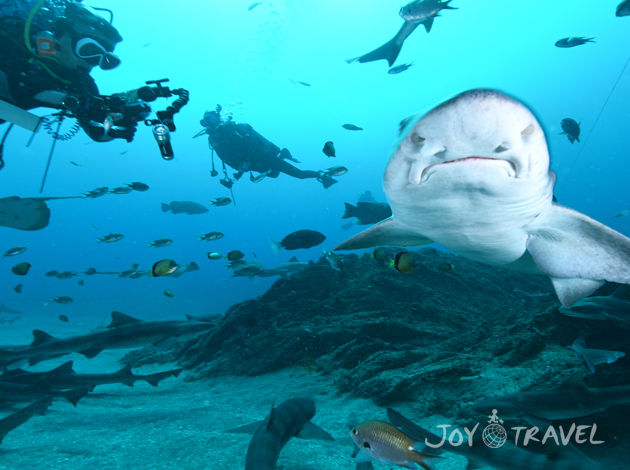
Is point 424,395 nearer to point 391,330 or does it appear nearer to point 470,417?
point 470,417

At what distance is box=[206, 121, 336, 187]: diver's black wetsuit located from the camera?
13828 millimetres

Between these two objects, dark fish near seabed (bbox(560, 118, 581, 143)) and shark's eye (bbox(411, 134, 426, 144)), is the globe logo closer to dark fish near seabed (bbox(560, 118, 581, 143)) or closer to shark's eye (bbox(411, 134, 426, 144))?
shark's eye (bbox(411, 134, 426, 144))

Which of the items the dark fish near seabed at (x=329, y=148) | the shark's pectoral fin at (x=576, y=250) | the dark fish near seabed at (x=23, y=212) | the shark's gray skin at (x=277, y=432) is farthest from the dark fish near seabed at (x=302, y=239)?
the dark fish near seabed at (x=23, y=212)

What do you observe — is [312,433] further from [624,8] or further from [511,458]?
[624,8]

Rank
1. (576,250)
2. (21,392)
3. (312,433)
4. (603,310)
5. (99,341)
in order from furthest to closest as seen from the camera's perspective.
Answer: (99,341), (21,392), (603,310), (312,433), (576,250)

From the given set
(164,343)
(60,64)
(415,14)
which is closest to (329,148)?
(415,14)

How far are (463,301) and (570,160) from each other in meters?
129

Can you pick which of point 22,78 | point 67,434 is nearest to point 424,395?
point 67,434

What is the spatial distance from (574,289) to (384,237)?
6.44 feet

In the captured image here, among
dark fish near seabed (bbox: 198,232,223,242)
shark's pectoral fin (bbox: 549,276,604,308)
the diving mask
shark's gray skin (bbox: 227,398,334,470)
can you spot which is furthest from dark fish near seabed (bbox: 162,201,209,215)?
shark's pectoral fin (bbox: 549,276,604,308)

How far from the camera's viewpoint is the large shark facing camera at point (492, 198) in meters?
1.37

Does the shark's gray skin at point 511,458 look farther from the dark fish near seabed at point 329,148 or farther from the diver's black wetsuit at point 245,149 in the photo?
the diver's black wetsuit at point 245,149

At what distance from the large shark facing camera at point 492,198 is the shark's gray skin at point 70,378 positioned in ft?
15.5

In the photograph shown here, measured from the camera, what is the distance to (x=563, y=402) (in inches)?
93.8
